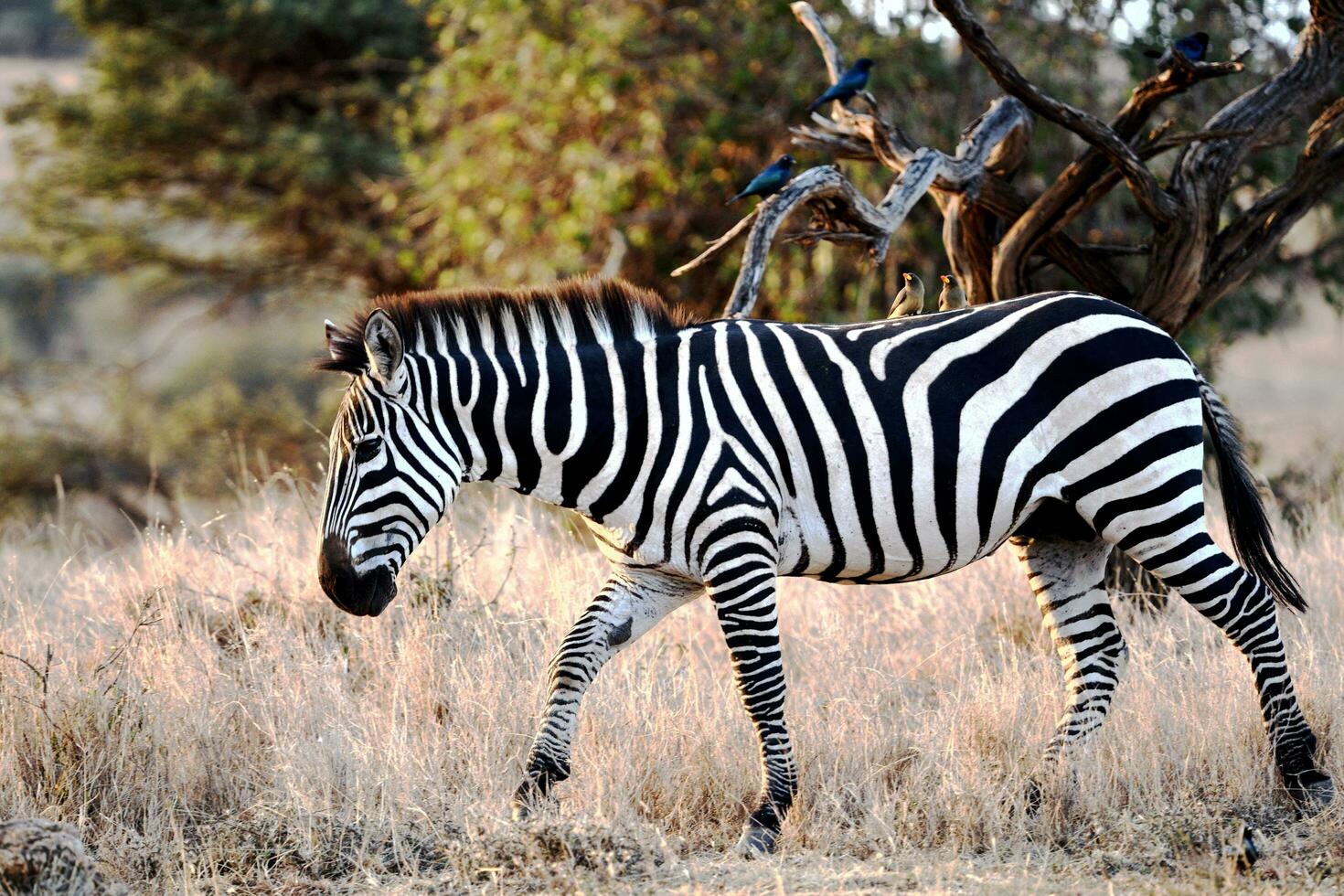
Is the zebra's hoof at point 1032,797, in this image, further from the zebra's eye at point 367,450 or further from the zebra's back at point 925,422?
the zebra's eye at point 367,450

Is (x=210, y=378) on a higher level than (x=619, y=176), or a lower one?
→ lower

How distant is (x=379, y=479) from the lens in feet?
14.0

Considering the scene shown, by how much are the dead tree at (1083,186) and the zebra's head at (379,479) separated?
160cm

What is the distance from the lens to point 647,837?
14.1 feet

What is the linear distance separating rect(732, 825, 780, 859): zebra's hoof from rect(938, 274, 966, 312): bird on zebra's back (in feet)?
6.20

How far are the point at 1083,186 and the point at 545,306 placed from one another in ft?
8.92

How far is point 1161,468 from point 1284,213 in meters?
2.53

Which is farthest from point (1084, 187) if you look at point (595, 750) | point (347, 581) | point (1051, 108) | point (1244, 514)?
point (347, 581)

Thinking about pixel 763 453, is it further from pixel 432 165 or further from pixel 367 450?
pixel 432 165

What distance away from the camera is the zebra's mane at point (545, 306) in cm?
448

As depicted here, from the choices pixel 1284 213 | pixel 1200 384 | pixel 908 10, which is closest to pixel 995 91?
pixel 908 10


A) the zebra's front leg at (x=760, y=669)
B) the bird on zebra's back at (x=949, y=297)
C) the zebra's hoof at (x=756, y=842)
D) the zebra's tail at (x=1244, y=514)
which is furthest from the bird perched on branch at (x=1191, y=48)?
the zebra's hoof at (x=756, y=842)

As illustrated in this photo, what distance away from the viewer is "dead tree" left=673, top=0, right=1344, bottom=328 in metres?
5.58

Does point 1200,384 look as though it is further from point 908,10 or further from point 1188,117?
point 908,10
